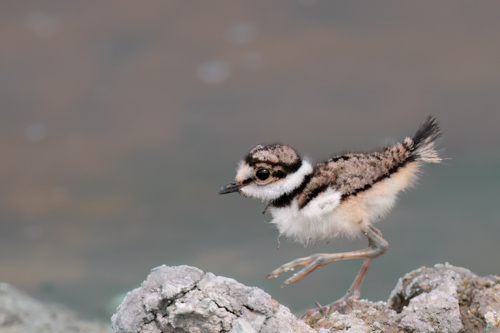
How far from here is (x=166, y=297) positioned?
313cm

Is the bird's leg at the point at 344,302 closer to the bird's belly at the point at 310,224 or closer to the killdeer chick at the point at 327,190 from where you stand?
the killdeer chick at the point at 327,190

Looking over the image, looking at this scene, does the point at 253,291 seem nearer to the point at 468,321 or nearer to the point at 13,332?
the point at 468,321

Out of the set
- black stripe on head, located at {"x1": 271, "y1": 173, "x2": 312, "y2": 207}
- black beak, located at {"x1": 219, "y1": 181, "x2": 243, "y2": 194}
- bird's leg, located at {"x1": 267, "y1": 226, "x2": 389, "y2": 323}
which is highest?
black beak, located at {"x1": 219, "y1": 181, "x2": 243, "y2": 194}

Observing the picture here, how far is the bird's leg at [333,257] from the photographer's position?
157 inches

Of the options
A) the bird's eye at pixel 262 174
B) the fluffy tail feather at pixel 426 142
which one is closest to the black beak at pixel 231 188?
the bird's eye at pixel 262 174

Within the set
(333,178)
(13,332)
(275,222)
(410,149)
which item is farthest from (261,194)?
(13,332)

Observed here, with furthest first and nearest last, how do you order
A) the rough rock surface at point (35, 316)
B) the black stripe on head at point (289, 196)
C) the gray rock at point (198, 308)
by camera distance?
the rough rock surface at point (35, 316)
the black stripe on head at point (289, 196)
the gray rock at point (198, 308)

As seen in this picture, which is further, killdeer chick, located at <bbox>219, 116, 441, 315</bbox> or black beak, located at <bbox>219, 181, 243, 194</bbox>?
black beak, located at <bbox>219, 181, 243, 194</bbox>

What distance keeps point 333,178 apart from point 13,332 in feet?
11.6

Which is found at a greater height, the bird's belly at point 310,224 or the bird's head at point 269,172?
the bird's head at point 269,172

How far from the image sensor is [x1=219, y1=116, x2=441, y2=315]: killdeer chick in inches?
159

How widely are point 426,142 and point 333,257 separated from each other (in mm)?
1163

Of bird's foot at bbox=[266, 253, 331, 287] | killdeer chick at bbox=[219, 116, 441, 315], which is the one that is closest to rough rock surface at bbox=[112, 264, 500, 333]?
bird's foot at bbox=[266, 253, 331, 287]

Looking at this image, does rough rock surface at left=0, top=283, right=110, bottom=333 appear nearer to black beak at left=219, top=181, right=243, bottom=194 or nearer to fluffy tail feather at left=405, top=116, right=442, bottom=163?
black beak at left=219, top=181, right=243, bottom=194
